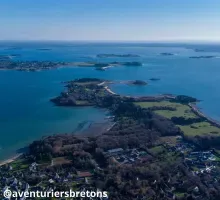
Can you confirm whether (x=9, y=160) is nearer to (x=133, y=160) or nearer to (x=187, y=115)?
(x=133, y=160)

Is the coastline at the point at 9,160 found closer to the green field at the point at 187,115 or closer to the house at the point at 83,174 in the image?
the house at the point at 83,174

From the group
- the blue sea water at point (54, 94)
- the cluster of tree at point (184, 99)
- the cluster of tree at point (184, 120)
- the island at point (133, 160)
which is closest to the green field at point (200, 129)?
the island at point (133, 160)

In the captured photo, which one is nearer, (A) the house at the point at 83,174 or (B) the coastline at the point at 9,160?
(A) the house at the point at 83,174

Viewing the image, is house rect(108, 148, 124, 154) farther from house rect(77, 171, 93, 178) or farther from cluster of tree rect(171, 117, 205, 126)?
cluster of tree rect(171, 117, 205, 126)

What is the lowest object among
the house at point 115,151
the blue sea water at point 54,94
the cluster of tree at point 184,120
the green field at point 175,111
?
the blue sea water at point 54,94

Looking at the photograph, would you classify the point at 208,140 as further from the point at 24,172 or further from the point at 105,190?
the point at 24,172

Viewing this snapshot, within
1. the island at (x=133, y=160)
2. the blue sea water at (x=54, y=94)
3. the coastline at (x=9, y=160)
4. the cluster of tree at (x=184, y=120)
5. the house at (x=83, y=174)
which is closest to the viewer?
the island at (x=133, y=160)

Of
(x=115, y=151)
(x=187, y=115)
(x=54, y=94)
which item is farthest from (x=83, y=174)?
(x=54, y=94)

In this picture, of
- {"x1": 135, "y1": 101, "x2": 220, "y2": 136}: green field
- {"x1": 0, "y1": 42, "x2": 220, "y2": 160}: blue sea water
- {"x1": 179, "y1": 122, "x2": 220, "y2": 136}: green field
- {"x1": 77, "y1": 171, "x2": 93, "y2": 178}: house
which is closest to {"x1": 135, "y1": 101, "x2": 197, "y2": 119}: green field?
{"x1": 135, "y1": 101, "x2": 220, "y2": 136}: green field

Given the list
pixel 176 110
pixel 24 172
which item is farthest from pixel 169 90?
pixel 24 172
